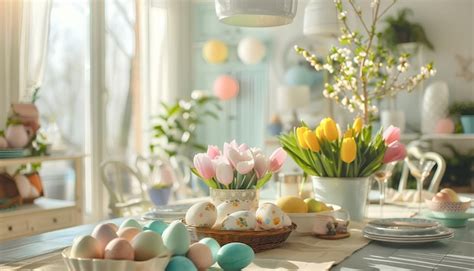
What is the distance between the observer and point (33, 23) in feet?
14.0

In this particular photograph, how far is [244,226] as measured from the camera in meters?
1.53

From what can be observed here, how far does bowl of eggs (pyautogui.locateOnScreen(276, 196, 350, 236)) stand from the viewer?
5.73 feet

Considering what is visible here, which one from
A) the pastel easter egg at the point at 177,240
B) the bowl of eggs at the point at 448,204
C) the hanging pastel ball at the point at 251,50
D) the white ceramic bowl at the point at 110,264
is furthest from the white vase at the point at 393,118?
the white ceramic bowl at the point at 110,264

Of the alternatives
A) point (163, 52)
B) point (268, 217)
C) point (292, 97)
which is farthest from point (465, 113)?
point (268, 217)

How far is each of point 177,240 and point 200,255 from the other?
0.19 ft

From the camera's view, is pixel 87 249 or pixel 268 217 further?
pixel 268 217

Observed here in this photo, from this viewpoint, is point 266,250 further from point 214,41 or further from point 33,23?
point 214,41

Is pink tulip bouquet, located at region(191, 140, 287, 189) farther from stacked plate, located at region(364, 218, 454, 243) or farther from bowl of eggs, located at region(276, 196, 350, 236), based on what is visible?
stacked plate, located at region(364, 218, 454, 243)

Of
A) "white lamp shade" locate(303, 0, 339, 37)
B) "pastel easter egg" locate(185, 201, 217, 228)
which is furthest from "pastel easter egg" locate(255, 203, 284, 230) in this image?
"white lamp shade" locate(303, 0, 339, 37)

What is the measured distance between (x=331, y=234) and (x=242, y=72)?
4797mm

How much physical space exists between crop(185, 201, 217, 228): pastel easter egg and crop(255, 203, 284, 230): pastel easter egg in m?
0.11

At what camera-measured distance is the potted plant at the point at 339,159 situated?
2004mm

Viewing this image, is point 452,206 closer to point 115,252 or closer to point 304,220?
point 304,220

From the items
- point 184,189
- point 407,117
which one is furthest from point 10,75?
point 407,117
